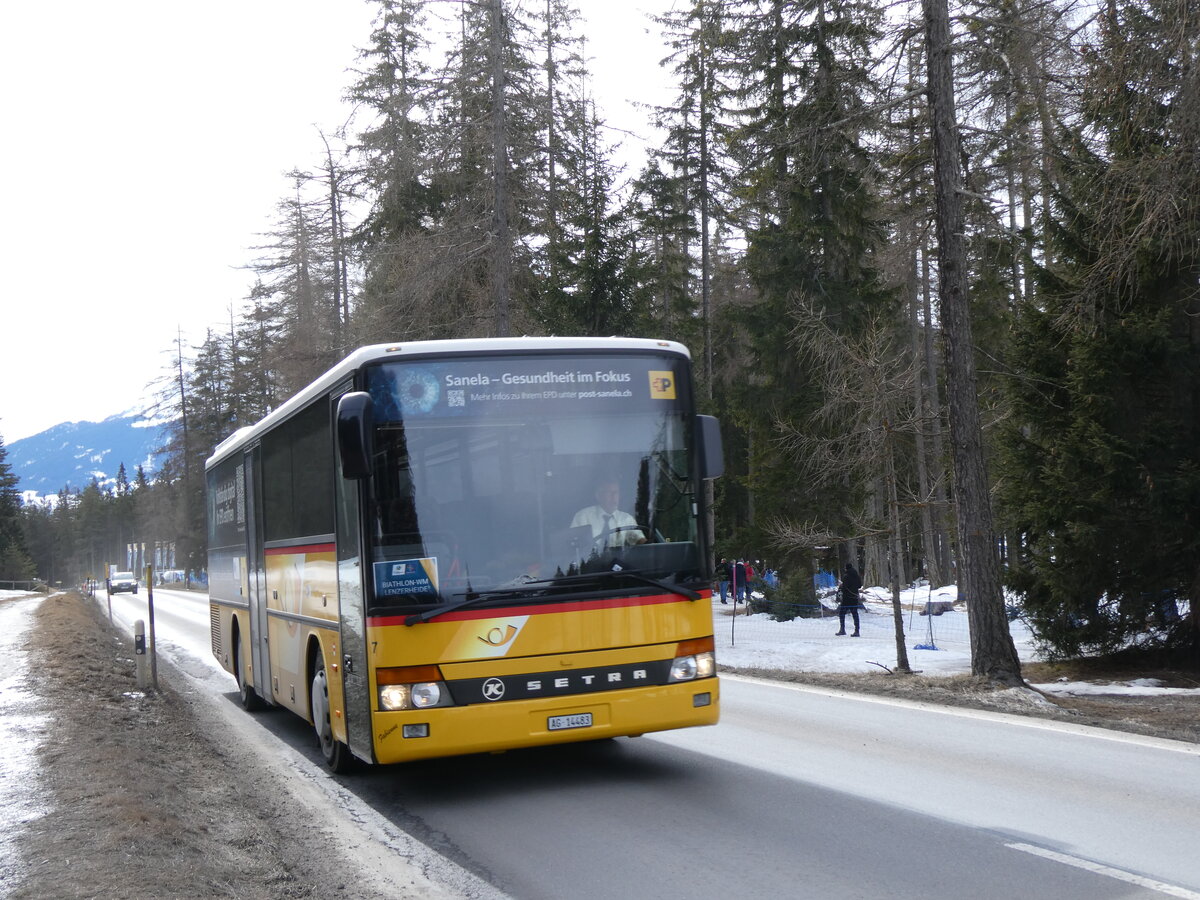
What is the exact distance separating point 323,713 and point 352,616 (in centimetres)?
185

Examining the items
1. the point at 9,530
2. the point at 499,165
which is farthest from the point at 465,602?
the point at 9,530

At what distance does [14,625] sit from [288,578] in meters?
25.3

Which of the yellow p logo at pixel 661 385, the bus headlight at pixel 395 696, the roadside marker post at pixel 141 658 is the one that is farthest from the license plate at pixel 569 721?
the roadside marker post at pixel 141 658

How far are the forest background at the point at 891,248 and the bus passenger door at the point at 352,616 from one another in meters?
7.35

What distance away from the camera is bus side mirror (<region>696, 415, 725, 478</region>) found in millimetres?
8398

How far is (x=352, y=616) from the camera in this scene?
8.19 m

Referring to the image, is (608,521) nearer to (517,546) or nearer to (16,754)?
(517,546)

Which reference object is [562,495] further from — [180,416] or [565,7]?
[180,416]

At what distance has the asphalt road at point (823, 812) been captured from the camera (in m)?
5.82

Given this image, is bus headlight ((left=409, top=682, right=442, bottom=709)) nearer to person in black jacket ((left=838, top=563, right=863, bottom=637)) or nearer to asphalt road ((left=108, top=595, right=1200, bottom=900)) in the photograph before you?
asphalt road ((left=108, top=595, right=1200, bottom=900))

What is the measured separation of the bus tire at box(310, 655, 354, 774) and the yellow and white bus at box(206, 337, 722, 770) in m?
0.74

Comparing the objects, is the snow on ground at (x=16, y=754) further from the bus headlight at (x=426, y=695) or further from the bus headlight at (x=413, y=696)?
the bus headlight at (x=426, y=695)

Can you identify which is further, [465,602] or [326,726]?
[326,726]

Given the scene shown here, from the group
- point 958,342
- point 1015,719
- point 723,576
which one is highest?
point 958,342
